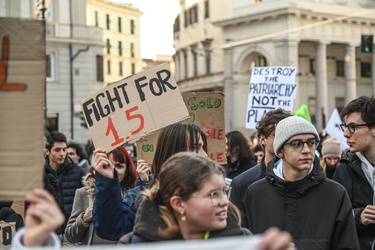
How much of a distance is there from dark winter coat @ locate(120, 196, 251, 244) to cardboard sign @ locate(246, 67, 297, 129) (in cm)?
850

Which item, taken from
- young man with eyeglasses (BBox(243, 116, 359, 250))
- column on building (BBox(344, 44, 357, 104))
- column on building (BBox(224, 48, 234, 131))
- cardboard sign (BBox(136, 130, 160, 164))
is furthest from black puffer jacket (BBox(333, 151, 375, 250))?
column on building (BBox(344, 44, 357, 104))

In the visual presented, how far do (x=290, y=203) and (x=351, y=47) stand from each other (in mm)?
51680

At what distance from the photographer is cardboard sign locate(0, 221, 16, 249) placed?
539 centimetres

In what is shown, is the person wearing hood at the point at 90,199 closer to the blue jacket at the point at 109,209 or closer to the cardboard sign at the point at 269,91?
the blue jacket at the point at 109,209

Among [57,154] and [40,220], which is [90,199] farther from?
[40,220]

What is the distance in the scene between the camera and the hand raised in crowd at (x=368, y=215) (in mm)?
5262

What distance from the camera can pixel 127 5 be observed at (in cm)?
9181

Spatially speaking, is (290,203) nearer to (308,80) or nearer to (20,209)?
(20,209)

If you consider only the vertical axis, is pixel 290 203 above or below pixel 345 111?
below

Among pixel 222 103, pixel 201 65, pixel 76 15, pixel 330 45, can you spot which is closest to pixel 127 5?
pixel 201 65

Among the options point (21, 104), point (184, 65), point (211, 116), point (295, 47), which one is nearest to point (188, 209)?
point (21, 104)

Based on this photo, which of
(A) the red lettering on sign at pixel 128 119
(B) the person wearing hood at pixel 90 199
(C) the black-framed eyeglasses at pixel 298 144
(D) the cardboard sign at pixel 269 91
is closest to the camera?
(C) the black-framed eyeglasses at pixel 298 144

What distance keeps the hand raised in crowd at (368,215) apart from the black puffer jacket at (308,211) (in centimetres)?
64

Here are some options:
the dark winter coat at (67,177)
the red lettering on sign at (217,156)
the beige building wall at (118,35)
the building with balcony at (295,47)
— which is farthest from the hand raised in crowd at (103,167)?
the beige building wall at (118,35)
